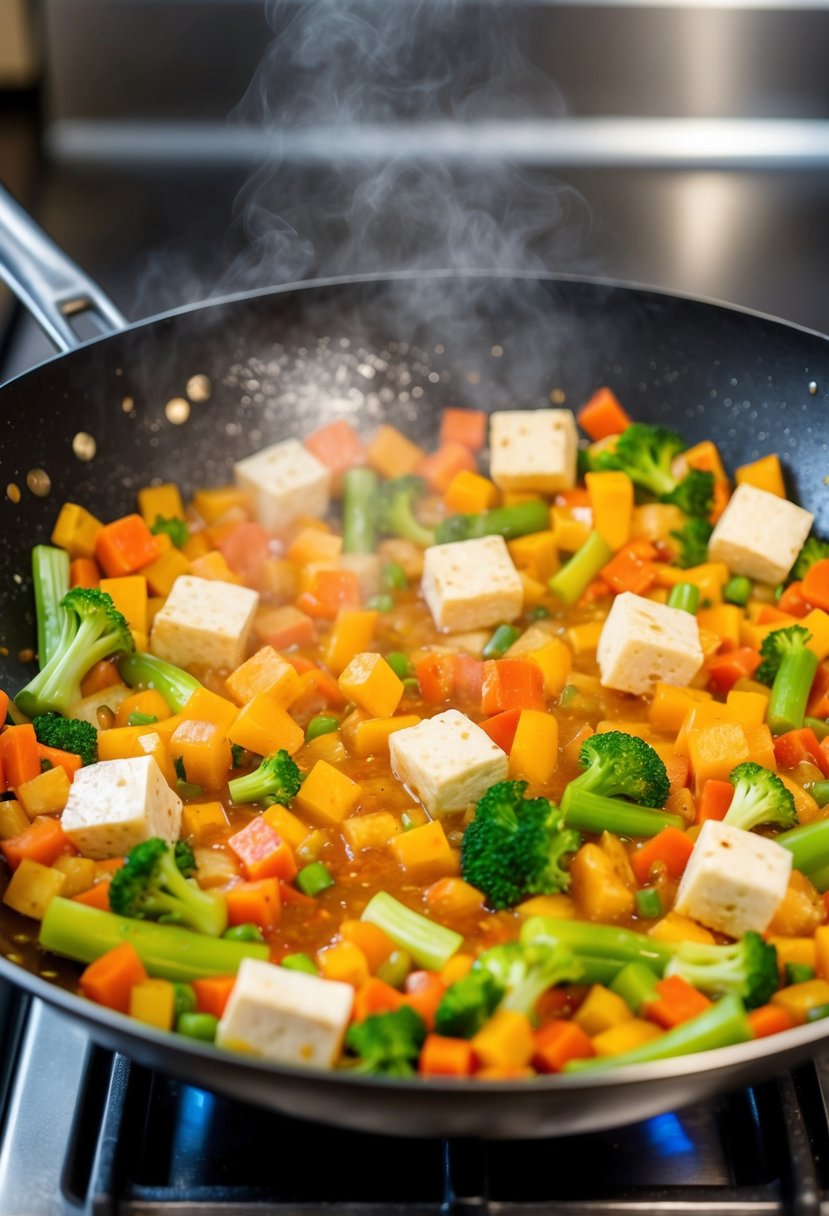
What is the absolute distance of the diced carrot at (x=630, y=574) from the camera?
3111 mm

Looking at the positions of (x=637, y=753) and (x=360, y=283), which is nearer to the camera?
(x=637, y=753)

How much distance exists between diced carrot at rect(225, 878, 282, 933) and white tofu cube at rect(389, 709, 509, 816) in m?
0.37

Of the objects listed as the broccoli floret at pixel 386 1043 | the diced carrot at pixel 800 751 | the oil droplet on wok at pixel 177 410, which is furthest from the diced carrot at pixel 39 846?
the diced carrot at pixel 800 751

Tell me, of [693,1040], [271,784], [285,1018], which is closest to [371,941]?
[285,1018]

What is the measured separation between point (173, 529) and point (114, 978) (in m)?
1.39

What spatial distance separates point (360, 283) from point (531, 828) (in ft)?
5.69

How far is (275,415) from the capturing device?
3420 mm

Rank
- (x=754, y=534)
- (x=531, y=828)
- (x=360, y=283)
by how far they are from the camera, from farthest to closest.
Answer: (x=360, y=283) → (x=754, y=534) → (x=531, y=828)

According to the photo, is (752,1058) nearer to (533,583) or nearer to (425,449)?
(533,583)

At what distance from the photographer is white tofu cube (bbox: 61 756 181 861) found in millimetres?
2250

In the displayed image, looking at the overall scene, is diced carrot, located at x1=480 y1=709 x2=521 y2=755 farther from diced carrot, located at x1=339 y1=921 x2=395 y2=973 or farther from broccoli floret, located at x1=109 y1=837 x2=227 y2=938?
broccoli floret, located at x1=109 y1=837 x2=227 y2=938

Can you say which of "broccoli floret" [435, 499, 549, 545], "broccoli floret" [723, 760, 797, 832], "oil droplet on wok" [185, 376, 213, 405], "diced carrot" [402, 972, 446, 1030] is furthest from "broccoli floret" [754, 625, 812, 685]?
"oil droplet on wok" [185, 376, 213, 405]

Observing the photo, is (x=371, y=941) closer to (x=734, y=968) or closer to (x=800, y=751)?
(x=734, y=968)

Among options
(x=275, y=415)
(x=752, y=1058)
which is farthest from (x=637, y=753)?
(x=275, y=415)
